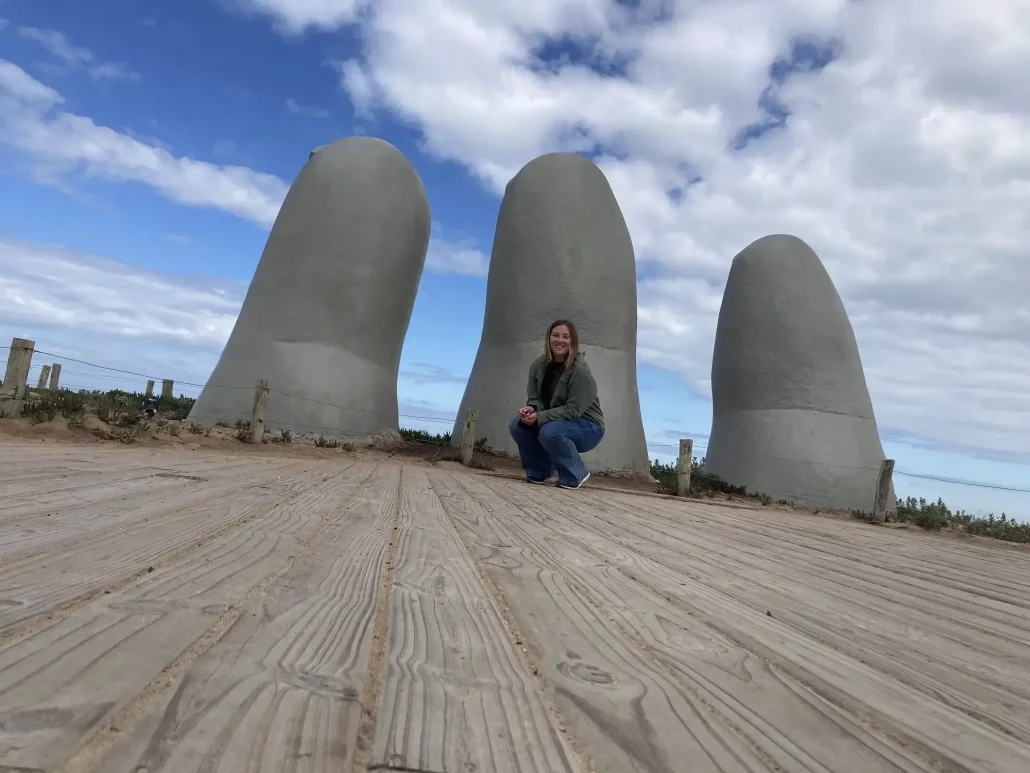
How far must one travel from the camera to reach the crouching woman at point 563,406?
5.81m

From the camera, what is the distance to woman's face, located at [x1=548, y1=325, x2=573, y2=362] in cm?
579

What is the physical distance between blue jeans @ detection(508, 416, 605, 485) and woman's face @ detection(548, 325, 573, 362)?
0.55 metres

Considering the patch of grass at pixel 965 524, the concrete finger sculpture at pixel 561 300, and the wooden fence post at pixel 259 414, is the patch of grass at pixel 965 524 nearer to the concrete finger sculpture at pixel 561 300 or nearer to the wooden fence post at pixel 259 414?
the concrete finger sculpture at pixel 561 300

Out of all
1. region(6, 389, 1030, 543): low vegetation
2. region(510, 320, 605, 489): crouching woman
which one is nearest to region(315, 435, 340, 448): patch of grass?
region(6, 389, 1030, 543): low vegetation

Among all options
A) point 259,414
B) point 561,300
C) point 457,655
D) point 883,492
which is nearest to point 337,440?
point 259,414

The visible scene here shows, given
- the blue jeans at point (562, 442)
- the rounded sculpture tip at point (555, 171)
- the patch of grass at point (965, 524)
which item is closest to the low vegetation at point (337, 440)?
the patch of grass at point (965, 524)

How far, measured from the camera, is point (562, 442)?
5.83 m

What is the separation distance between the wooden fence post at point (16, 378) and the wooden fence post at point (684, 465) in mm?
7339

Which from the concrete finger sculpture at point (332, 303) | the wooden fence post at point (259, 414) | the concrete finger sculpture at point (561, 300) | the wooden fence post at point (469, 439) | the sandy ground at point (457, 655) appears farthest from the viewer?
the concrete finger sculpture at point (561, 300)

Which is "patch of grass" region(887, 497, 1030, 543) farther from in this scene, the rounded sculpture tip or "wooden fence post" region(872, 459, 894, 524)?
the rounded sculpture tip

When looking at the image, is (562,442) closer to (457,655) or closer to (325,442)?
(457,655)

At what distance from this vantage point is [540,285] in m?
12.9

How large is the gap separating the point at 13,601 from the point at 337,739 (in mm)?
662

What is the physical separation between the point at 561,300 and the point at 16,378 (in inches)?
326
